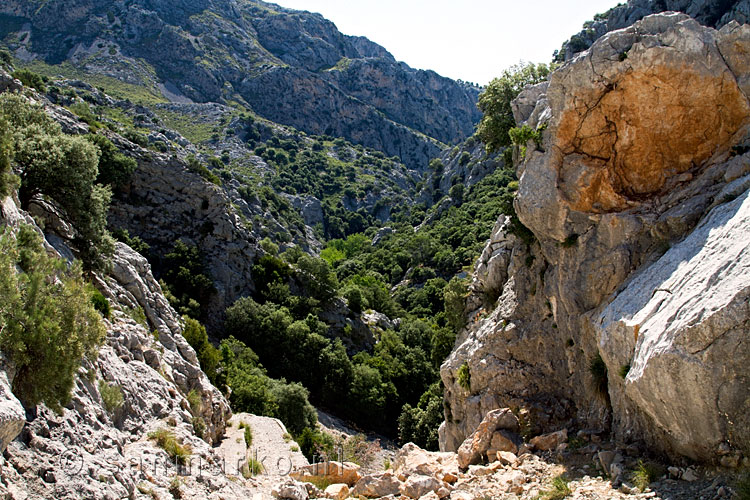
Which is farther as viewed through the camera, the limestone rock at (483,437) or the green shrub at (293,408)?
the green shrub at (293,408)

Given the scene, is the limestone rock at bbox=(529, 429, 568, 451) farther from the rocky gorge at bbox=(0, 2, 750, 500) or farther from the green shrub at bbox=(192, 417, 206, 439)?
the green shrub at bbox=(192, 417, 206, 439)

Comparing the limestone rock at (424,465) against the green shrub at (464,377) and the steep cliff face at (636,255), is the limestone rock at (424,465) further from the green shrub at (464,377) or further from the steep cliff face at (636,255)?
the green shrub at (464,377)

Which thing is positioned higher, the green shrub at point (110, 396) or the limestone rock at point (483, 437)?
the limestone rock at point (483, 437)

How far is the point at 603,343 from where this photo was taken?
524 inches

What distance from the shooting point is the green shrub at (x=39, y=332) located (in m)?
8.74

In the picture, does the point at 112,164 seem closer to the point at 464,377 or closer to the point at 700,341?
the point at 464,377

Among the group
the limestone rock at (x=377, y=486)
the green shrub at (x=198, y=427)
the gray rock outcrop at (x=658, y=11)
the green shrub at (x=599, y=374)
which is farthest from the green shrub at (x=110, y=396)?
the gray rock outcrop at (x=658, y=11)

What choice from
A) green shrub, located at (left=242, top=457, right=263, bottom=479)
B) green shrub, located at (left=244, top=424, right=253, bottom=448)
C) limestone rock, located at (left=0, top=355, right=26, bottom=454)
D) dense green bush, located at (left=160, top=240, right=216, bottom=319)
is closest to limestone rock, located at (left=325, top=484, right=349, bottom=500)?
green shrub, located at (left=242, top=457, right=263, bottom=479)

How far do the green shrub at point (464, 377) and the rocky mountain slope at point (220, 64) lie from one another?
457 ft

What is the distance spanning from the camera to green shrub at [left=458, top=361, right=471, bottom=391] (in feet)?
70.7

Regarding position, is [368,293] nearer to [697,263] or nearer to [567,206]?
[567,206]

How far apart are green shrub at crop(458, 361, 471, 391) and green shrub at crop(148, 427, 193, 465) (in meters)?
12.2

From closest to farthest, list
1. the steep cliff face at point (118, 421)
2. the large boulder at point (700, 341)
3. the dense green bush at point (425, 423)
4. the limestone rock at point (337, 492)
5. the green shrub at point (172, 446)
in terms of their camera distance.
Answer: the steep cliff face at point (118, 421), the large boulder at point (700, 341), the green shrub at point (172, 446), the limestone rock at point (337, 492), the dense green bush at point (425, 423)

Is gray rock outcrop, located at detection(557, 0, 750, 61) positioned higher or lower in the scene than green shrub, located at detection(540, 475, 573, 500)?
higher
